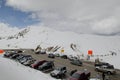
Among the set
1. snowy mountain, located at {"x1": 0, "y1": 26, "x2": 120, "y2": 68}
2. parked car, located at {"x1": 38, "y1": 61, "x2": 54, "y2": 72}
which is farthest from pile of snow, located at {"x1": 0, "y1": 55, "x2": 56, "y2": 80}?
snowy mountain, located at {"x1": 0, "y1": 26, "x2": 120, "y2": 68}

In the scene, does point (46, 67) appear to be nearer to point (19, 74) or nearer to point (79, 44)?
point (19, 74)

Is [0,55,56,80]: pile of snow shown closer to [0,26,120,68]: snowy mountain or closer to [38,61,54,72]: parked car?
[38,61,54,72]: parked car

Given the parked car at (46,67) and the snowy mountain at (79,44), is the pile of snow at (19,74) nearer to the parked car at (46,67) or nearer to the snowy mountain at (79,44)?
the parked car at (46,67)

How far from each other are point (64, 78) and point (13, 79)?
8707 millimetres

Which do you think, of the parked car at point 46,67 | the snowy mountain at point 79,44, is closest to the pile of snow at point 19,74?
the parked car at point 46,67

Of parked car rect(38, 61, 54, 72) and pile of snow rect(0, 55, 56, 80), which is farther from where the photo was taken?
parked car rect(38, 61, 54, 72)

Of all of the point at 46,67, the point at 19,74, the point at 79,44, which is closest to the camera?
the point at 19,74

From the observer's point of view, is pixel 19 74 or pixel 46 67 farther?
pixel 46 67

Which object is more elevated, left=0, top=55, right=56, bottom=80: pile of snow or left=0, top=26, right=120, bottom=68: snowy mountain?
left=0, top=26, right=120, bottom=68: snowy mountain

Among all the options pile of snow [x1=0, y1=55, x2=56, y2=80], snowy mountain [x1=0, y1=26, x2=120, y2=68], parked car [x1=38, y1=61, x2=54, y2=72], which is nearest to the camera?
pile of snow [x1=0, y1=55, x2=56, y2=80]

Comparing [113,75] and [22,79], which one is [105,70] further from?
[22,79]

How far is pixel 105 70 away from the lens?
1261 inches

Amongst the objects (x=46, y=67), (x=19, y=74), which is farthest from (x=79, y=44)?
(x=19, y=74)

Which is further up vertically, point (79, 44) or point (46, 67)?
point (79, 44)
